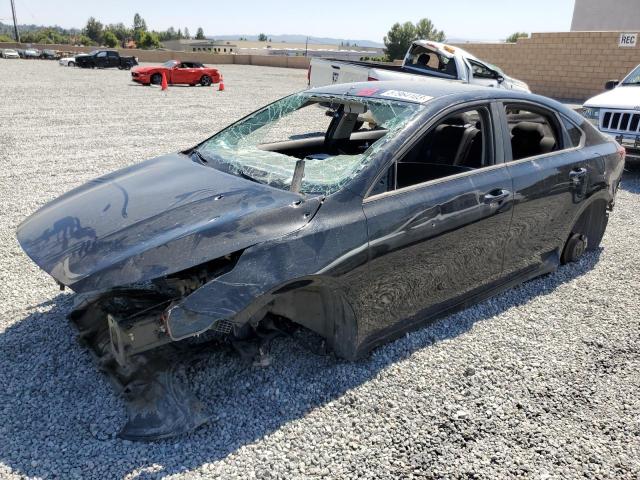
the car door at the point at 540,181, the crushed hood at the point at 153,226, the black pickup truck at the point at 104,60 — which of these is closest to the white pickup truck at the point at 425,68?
the car door at the point at 540,181

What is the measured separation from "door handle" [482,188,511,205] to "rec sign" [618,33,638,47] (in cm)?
2080

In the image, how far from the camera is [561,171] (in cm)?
399

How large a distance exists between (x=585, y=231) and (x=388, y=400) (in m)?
2.74

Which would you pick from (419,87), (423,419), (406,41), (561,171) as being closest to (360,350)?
(423,419)

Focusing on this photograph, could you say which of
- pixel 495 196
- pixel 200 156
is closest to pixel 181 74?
pixel 200 156

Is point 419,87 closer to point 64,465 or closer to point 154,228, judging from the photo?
point 154,228

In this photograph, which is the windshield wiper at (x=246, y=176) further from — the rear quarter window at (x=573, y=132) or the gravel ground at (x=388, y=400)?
the rear quarter window at (x=573, y=132)

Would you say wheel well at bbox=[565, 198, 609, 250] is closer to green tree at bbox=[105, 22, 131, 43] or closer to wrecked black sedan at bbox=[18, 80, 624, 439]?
wrecked black sedan at bbox=[18, 80, 624, 439]

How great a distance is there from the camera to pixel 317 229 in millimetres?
2725

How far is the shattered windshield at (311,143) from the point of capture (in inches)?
122

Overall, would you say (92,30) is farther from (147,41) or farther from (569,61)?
(569,61)

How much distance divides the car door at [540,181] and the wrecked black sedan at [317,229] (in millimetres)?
14

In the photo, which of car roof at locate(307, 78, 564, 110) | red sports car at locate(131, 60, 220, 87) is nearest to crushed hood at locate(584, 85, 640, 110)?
car roof at locate(307, 78, 564, 110)

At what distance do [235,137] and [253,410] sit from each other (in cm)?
204
